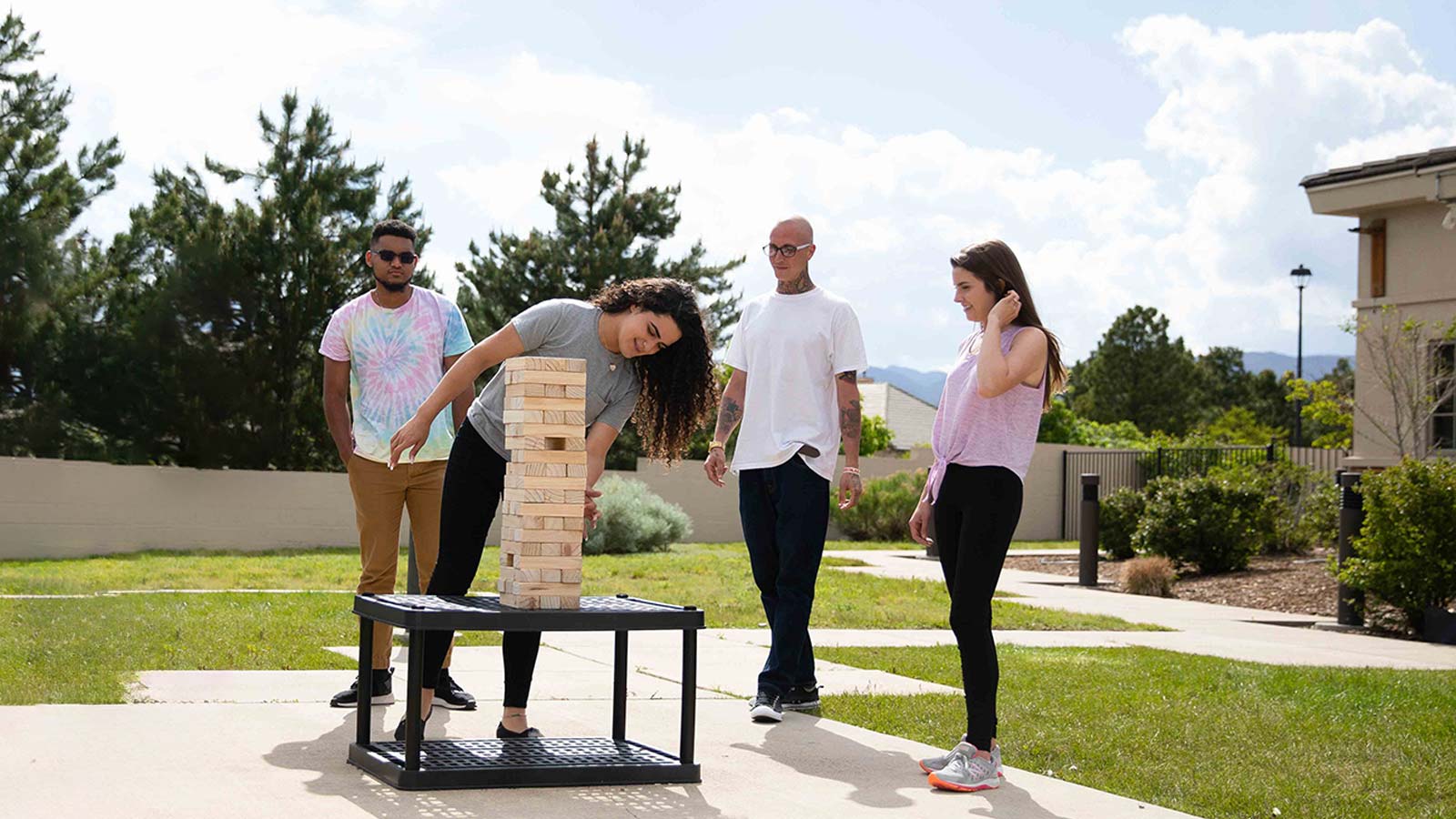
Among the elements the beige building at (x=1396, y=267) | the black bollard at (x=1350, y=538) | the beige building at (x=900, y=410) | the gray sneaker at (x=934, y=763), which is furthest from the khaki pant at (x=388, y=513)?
the beige building at (x=900, y=410)

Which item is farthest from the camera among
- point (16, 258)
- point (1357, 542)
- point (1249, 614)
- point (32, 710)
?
point (16, 258)

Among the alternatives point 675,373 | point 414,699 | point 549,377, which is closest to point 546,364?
point 549,377

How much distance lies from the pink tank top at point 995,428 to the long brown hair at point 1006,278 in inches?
3.2

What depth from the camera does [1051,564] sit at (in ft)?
65.5

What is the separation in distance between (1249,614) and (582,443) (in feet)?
32.4

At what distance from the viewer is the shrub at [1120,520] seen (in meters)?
19.5

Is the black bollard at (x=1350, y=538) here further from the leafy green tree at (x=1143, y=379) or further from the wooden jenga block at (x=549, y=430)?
the leafy green tree at (x=1143, y=379)

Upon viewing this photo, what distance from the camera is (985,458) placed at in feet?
15.9

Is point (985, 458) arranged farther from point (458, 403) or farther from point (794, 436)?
point (458, 403)

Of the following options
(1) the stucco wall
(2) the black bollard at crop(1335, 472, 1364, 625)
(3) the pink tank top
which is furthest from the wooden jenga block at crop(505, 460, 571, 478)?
(1) the stucco wall

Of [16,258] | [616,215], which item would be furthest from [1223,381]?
[16,258]

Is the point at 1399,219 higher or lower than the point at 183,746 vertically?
higher

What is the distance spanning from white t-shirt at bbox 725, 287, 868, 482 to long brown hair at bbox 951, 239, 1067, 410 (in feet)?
4.12

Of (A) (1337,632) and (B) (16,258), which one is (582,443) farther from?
(B) (16,258)
